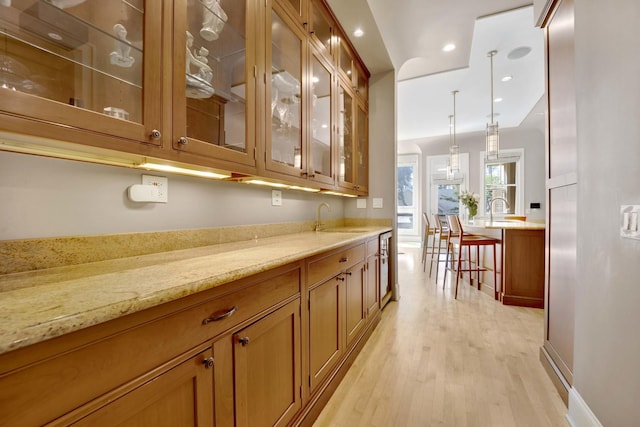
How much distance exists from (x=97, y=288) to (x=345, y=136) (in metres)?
2.42

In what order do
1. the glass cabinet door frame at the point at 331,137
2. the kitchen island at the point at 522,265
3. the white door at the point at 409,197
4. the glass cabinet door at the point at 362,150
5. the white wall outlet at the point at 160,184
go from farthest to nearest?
→ the white door at the point at 409,197 → the kitchen island at the point at 522,265 → the glass cabinet door at the point at 362,150 → the glass cabinet door frame at the point at 331,137 → the white wall outlet at the point at 160,184

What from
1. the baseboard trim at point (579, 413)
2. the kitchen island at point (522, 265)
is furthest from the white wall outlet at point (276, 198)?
the kitchen island at point (522, 265)

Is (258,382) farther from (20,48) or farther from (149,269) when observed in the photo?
(20,48)

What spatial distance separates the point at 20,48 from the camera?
29.1 inches

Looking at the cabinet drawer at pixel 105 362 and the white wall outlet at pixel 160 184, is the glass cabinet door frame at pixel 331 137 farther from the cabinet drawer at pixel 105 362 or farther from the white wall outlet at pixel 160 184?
the cabinet drawer at pixel 105 362

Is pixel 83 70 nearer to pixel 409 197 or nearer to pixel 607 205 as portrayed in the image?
pixel 607 205

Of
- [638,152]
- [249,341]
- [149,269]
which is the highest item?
[638,152]

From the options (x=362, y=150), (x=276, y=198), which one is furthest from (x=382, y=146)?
(x=276, y=198)

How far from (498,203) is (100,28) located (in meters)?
8.20

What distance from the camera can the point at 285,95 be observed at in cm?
178

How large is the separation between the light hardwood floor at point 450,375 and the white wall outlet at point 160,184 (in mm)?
1355

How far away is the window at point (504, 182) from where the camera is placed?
6914 millimetres

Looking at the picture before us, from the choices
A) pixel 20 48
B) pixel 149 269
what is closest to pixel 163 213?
pixel 149 269

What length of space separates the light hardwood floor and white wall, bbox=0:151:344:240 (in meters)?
1.28
